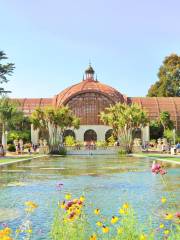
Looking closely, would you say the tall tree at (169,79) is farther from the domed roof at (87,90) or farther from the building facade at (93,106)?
the domed roof at (87,90)

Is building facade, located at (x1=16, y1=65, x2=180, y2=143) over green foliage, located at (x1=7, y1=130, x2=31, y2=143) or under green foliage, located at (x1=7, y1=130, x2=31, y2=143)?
over

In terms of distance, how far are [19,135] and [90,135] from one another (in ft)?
50.8

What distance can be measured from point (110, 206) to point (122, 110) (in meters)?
44.0

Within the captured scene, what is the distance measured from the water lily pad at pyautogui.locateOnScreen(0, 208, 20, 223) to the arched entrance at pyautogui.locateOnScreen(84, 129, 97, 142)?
78.6 meters

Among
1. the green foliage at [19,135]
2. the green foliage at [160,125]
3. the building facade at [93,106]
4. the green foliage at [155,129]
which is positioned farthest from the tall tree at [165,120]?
the green foliage at [19,135]

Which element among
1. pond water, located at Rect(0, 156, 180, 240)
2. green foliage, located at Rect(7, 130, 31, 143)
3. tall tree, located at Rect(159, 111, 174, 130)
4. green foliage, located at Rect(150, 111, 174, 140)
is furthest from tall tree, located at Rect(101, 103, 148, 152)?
pond water, located at Rect(0, 156, 180, 240)

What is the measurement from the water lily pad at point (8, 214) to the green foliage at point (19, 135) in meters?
61.9

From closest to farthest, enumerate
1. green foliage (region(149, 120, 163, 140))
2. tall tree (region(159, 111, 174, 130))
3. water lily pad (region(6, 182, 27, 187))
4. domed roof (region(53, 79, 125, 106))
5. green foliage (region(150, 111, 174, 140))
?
water lily pad (region(6, 182, 27, 187)), tall tree (region(159, 111, 174, 130)), green foliage (region(150, 111, 174, 140)), green foliage (region(149, 120, 163, 140)), domed roof (region(53, 79, 125, 106))

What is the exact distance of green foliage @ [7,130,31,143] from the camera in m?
74.7

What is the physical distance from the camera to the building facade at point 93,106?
89.3m

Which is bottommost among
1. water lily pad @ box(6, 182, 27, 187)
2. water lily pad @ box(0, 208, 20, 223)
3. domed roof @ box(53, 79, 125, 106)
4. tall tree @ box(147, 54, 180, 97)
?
water lily pad @ box(0, 208, 20, 223)

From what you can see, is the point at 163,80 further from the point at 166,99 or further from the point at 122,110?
the point at 122,110

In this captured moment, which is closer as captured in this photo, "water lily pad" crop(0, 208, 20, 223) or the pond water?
"water lily pad" crop(0, 208, 20, 223)

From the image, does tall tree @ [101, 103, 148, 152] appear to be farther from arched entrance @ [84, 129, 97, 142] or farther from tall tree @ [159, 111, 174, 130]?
arched entrance @ [84, 129, 97, 142]
